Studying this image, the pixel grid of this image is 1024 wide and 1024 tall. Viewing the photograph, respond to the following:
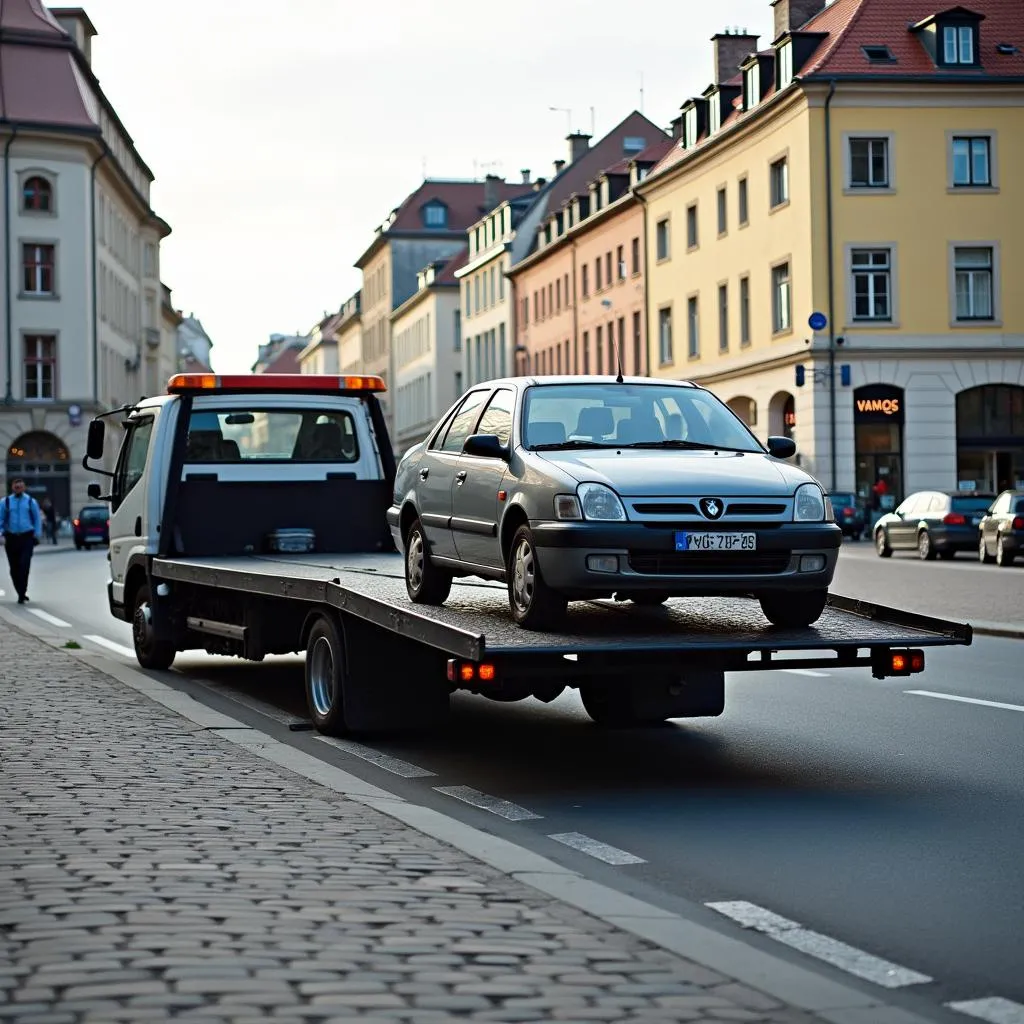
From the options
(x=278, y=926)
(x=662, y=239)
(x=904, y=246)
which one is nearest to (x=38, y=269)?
(x=662, y=239)

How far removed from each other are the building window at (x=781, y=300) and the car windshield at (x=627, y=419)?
40.8m

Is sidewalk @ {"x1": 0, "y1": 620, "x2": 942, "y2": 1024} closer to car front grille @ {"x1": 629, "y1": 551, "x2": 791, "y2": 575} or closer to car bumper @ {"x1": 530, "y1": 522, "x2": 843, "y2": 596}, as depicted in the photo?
car bumper @ {"x1": 530, "y1": 522, "x2": 843, "y2": 596}

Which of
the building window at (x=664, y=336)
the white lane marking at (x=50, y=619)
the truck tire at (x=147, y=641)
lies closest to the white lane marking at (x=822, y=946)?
the truck tire at (x=147, y=641)

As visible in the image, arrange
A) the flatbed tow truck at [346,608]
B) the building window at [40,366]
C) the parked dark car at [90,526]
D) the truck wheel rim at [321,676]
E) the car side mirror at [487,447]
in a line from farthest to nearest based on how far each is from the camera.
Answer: the building window at [40,366] < the parked dark car at [90,526] < the truck wheel rim at [321,676] < the car side mirror at [487,447] < the flatbed tow truck at [346,608]

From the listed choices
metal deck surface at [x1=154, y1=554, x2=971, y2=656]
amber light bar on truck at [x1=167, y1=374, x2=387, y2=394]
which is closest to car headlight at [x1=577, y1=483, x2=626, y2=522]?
metal deck surface at [x1=154, y1=554, x2=971, y2=656]

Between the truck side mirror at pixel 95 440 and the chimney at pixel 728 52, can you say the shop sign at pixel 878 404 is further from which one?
the truck side mirror at pixel 95 440

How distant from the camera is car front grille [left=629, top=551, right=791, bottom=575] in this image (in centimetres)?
901

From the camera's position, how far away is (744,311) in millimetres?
54594

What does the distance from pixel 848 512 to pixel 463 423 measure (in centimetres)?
3768

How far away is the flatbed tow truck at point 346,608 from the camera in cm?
887

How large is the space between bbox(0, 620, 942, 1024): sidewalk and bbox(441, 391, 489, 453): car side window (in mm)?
3369

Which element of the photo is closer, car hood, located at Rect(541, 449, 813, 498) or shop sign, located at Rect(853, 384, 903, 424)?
car hood, located at Rect(541, 449, 813, 498)

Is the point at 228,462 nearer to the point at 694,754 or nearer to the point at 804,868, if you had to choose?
the point at 694,754

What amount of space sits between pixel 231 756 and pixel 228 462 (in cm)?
627
